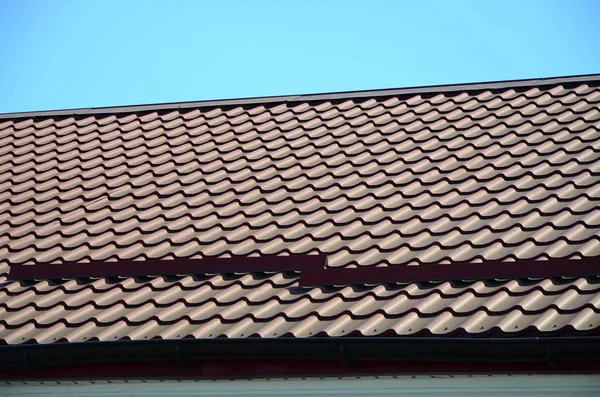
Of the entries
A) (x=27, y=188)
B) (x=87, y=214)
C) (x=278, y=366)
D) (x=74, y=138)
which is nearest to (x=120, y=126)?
(x=74, y=138)

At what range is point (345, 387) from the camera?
5.50 meters

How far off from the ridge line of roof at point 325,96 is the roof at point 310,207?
0.09 ft

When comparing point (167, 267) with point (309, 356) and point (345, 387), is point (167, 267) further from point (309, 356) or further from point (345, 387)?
point (345, 387)

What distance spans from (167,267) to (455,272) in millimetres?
2105

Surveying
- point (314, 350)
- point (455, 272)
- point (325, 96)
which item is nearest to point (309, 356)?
point (314, 350)

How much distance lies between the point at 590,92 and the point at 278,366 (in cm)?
485

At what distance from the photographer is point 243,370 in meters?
5.65

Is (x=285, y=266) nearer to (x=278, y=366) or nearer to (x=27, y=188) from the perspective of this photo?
(x=278, y=366)

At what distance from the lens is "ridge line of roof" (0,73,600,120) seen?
9.50m

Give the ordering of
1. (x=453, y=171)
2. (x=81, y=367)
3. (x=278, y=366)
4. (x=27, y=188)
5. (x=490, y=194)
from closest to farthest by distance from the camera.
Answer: (x=278, y=366) → (x=81, y=367) → (x=490, y=194) → (x=453, y=171) → (x=27, y=188)

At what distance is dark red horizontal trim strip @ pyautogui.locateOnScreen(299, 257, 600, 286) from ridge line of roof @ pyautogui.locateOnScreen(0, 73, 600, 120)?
379 cm

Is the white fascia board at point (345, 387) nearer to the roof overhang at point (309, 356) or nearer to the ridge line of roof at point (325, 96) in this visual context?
the roof overhang at point (309, 356)


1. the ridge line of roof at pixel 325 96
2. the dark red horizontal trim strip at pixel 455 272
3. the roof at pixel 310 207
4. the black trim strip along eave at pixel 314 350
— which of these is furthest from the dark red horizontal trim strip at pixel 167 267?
the ridge line of roof at pixel 325 96

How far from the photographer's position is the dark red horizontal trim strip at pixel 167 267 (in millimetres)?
6750
